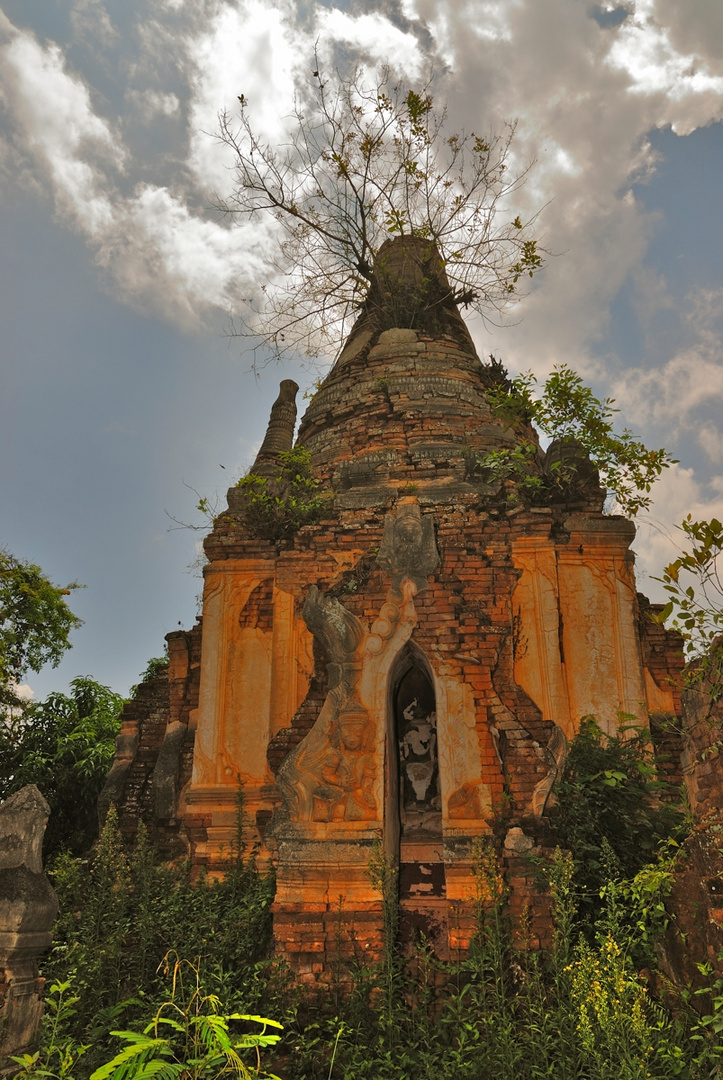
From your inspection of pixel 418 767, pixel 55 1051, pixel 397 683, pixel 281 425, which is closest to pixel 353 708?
pixel 397 683

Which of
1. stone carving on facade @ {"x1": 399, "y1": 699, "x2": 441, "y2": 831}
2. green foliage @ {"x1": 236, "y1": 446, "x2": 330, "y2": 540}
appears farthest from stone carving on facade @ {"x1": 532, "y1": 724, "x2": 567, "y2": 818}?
green foliage @ {"x1": 236, "y1": 446, "x2": 330, "y2": 540}

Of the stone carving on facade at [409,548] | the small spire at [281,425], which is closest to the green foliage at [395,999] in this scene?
the stone carving on facade at [409,548]

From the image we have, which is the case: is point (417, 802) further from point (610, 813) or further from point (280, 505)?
point (280, 505)

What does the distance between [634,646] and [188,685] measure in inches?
171

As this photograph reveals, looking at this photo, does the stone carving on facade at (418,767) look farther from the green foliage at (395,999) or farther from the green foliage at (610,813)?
the green foliage at (610,813)

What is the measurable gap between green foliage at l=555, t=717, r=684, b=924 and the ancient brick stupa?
0.20 metres

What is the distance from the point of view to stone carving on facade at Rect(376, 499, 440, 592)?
634 centimetres

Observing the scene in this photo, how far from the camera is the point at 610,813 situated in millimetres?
5516

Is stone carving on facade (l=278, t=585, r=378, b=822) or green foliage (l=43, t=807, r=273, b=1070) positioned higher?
stone carving on facade (l=278, t=585, r=378, b=822)

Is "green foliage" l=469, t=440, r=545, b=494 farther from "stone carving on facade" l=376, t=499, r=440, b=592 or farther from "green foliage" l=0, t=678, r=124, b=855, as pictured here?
"green foliage" l=0, t=678, r=124, b=855

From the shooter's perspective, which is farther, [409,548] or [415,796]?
[415,796]

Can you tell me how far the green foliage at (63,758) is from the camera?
12484mm

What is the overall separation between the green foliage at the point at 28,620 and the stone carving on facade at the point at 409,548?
10108 mm

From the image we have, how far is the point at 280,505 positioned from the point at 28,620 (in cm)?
905
